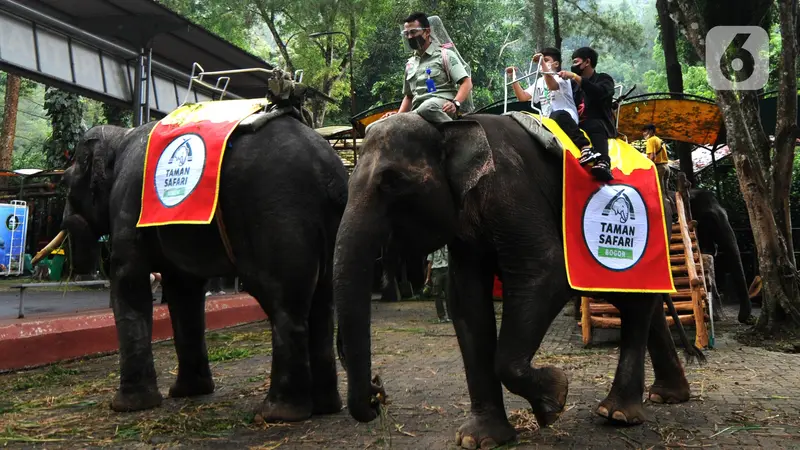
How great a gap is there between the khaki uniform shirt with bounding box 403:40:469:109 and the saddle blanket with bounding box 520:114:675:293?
0.71m

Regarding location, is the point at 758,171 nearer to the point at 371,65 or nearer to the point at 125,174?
the point at 125,174

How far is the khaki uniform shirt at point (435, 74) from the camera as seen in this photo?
5.24 m

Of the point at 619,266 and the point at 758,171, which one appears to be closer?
the point at 619,266

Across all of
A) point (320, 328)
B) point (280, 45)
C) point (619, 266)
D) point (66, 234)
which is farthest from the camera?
point (280, 45)

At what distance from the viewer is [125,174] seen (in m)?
5.95

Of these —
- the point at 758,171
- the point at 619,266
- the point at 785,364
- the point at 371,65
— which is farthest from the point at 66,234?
the point at 371,65

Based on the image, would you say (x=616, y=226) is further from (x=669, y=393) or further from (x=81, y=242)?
(x=81, y=242)

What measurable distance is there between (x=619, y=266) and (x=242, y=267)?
2560 millimetres

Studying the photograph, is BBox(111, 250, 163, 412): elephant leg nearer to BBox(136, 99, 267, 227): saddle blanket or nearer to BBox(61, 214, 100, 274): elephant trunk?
BBox(136, 99, 267, 227): saddle blanket

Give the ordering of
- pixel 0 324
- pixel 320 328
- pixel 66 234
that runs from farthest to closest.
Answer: pixel 0 324 → pixel 66 234 → pixel 320 328

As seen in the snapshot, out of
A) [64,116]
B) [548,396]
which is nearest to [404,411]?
[548,396]

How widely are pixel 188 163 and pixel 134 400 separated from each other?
1.84 m

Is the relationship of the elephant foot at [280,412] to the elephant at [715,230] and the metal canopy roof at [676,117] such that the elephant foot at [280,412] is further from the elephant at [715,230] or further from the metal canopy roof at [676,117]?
the metal canopy roof at [676,117]

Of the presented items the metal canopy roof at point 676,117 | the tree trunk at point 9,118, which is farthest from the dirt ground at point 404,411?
the tree trunk at point 9,118
